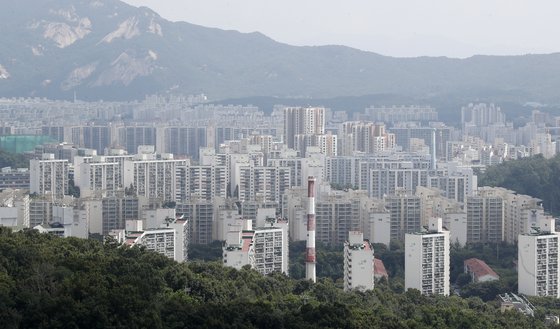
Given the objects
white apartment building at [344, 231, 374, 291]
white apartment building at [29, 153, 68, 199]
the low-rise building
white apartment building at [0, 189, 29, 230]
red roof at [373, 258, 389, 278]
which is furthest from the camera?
white apartment building at [29, 153, 68, 199]

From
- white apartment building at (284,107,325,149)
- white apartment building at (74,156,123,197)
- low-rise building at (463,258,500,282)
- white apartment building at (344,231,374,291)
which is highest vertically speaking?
white apartment building at (284,107,325,149)

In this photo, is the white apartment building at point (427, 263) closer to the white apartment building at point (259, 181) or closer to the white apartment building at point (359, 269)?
the white apartment building at point (359, 269)

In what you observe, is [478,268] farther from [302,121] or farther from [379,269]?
[302,121]

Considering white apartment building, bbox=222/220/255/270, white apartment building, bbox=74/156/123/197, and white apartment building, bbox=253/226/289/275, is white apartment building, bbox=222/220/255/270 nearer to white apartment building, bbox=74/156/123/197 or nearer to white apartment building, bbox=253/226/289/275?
white apartment building, bbox=253/226/289/275

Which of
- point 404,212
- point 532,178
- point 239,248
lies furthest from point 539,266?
point 532,178

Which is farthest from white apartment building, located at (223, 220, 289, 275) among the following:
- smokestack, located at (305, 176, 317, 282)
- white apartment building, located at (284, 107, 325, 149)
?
white apartment building, located at (284, 107, 325, 149)

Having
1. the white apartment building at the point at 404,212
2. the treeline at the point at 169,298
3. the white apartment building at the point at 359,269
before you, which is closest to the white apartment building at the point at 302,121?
the white apartment building at the point at 404,212

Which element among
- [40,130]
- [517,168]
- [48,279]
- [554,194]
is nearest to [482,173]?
[517,168]
